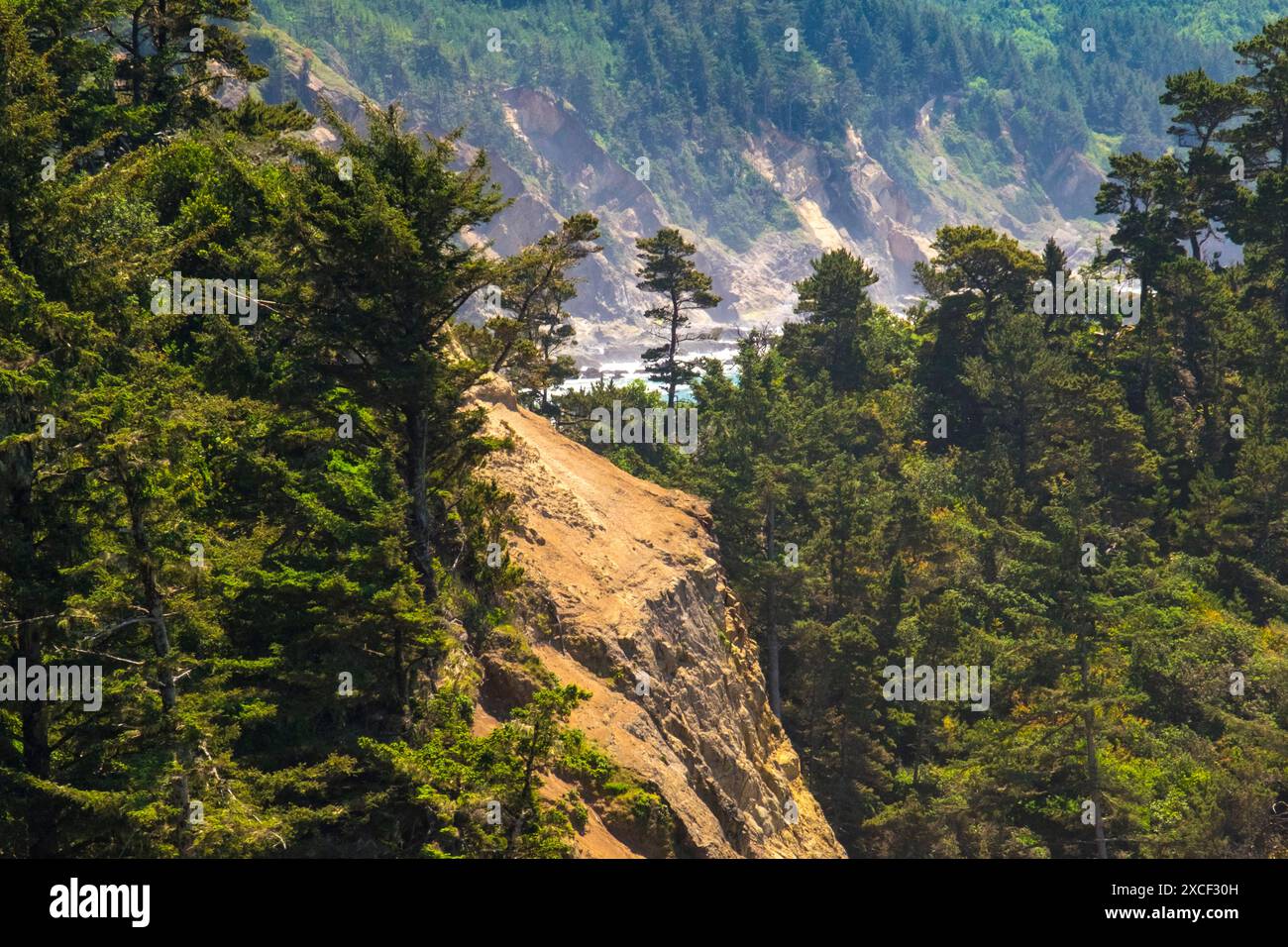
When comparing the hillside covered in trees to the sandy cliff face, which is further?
the sandy cliff face

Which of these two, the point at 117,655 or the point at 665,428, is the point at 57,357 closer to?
the point at 117,655

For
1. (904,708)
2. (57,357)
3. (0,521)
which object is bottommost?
(904,708)

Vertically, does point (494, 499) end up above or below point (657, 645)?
above
